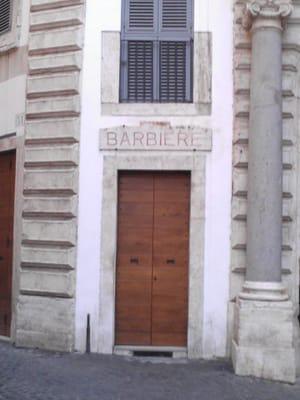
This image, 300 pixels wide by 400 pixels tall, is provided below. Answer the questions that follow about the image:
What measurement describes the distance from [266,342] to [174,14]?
17.3 feet

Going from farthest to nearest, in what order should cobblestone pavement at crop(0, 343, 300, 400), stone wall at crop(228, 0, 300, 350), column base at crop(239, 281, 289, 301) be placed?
1. stone wall at crop(228, 0, 300, 350)
2. column base at crop(239, 281, 289, 301)
3. cobblestone pavement at crop(0, 343, 300, 400)

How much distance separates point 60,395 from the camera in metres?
7.11

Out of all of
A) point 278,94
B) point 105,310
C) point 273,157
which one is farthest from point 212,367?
point 278,94

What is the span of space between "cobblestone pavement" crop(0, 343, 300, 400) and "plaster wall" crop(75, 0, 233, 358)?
22.7 inches

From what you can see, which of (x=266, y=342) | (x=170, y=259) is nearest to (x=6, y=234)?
(x=170, y=259)

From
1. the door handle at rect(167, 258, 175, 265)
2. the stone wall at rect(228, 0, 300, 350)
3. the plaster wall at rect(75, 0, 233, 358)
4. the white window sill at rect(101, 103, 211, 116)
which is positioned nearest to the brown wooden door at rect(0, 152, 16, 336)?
the plaster wall at rect(75, 0, 233, 358)

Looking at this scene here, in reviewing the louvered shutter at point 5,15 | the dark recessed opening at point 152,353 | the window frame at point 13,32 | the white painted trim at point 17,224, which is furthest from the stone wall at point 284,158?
the louvered shutter at point 5,15

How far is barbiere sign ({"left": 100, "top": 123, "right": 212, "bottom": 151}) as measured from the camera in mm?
9250

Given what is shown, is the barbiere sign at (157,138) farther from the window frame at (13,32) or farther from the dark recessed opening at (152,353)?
the dark recessed opening at (152,353)

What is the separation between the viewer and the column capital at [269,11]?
8.69m

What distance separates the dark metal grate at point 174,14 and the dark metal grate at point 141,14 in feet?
0.70

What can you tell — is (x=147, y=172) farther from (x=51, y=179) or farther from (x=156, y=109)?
(x=51, y=179)

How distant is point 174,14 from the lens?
9.60 metres

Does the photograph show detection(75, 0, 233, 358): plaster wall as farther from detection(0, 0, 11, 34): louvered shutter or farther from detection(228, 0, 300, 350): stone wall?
detection(0, 0, 11, 34): louvered shutter
